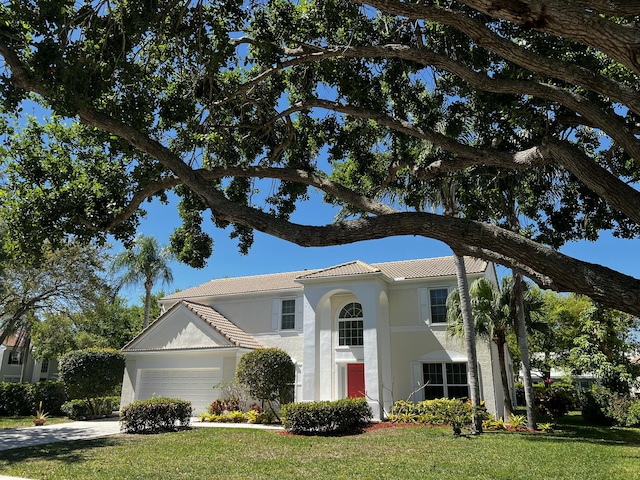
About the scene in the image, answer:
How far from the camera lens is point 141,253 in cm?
3581

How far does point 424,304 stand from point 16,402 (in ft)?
74.3

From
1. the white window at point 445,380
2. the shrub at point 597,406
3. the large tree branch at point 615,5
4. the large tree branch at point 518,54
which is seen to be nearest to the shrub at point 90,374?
the white window at point 445,380

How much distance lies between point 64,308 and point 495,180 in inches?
901

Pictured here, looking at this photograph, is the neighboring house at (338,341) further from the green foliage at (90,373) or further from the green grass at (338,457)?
the green grass at (338,457)

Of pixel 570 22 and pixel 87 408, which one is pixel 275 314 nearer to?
pixel 87 408

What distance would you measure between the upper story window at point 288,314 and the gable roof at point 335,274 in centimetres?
84

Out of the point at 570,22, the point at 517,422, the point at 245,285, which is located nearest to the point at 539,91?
the point at 570,22

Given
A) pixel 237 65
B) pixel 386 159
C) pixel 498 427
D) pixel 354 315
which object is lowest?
pixel 498 427

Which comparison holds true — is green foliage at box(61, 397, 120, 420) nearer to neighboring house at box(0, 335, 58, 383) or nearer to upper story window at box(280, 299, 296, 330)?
upper story window at box(280, 299, 296, 330)

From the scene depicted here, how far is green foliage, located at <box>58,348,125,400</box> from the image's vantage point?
22906 mm

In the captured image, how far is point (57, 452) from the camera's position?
12609mm

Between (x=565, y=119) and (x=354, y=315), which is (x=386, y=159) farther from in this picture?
(x=354, y=315)

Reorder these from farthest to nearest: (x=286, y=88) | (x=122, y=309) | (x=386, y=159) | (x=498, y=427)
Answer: (x=122, y=309)
(x=498, y=427)
(x=386, y=159)
(x=286, y=88)

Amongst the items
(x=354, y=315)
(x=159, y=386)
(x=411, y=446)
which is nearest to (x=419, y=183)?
(x=411, y=446)
